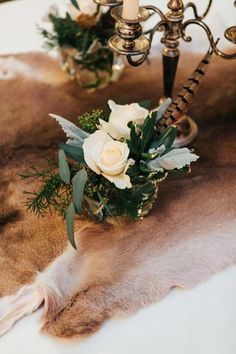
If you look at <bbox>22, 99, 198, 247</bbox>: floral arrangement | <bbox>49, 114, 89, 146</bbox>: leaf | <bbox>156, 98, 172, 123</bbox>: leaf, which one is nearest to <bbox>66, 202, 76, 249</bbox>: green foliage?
<bbox>22, 99, 198, 247</bbox>: floral arrangement

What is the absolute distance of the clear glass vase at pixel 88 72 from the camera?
1.14 m

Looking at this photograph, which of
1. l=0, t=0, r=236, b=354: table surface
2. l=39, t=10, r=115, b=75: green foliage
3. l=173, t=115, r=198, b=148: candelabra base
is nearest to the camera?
l=0, t=0, r=236, b=354: table surface

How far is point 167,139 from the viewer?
755 mm

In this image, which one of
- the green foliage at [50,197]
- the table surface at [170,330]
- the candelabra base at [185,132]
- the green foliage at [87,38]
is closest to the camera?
the table surface at [170,330]

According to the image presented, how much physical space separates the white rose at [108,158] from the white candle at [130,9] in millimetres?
227

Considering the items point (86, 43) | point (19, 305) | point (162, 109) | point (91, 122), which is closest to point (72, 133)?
point (91, 122)

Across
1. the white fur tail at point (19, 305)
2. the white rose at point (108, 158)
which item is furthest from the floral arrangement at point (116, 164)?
the white fur tail at point (19, 305)

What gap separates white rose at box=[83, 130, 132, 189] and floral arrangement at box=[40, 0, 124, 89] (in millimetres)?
440

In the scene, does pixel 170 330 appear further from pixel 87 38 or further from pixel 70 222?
pixel 87 38

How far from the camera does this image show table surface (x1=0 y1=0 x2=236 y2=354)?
668mm

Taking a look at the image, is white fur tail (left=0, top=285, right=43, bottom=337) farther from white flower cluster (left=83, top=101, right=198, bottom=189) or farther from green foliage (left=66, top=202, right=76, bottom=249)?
white flower cluster (left=83, top=101, right=198, bottom=189)

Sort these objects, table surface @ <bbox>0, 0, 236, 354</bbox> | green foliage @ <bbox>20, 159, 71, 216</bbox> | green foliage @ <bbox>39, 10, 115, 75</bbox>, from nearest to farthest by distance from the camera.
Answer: table surface @ <bbox>0, 0, 236, 354</bbox> < green foliage @ <bbox>20, 159, 71, 216</bbox> < green foliage @ <bbox>39, 10, 115, 75</bbox>

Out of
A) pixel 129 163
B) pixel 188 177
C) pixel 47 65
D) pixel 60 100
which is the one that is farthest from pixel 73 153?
pixel 47 65

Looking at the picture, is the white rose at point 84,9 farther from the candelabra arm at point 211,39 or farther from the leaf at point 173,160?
the leaf at point 173,160
